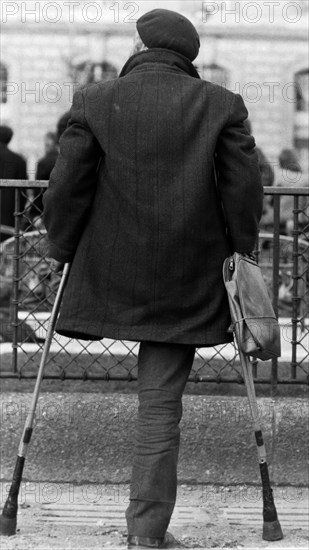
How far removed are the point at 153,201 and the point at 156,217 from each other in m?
0.06

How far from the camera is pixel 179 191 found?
383 cm

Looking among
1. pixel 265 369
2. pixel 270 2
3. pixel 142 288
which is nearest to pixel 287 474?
pixel 265 369

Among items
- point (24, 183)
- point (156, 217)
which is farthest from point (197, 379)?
point (156, 217)

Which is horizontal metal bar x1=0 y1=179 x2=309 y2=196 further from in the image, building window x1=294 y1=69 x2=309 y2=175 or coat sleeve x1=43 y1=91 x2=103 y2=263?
building window x1=294 y1=69 x2=309 y2=175

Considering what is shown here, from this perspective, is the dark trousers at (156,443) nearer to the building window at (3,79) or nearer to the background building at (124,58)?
the background building at (124,58)

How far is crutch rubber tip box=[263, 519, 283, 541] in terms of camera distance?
4.17 metres

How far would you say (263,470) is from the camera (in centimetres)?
413

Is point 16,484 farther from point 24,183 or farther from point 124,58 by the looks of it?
point 124,58

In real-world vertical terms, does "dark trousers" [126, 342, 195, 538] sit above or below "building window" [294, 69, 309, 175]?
below

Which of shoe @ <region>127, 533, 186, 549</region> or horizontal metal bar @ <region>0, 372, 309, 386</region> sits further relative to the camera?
horizontal metal bar @ <region>0, 372, 309, 386</region>

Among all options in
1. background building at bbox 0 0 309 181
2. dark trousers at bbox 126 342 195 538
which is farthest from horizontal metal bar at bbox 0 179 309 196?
background building at bbox 0 0 309 181

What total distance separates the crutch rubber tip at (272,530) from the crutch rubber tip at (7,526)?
3.10ft

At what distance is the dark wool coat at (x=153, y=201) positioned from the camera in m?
3.82

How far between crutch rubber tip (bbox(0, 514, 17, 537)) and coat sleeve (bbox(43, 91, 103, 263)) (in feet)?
3.48
